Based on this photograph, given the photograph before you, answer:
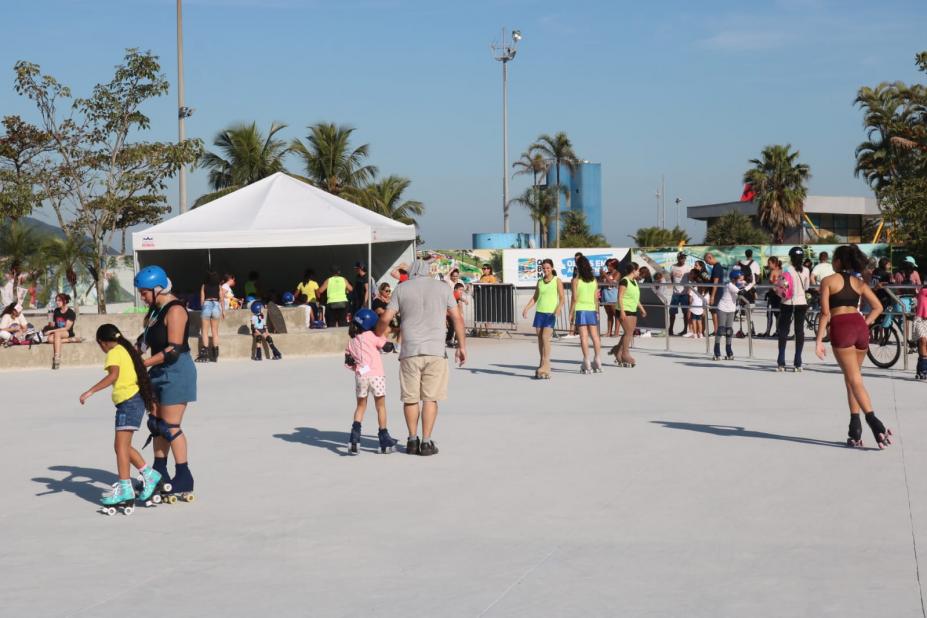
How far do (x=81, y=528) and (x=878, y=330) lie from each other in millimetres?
12309

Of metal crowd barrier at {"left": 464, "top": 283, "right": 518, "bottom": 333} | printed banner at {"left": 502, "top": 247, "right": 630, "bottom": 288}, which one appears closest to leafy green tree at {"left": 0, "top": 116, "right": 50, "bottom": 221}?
metal crowd barrier at {"left": 464, "top": 283, "right": 518, "bottom": 333}

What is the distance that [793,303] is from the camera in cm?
1435

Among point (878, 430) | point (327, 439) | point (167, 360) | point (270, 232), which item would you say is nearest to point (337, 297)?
point (270, 232)

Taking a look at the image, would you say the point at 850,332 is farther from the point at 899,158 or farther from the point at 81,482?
the point at 899,158

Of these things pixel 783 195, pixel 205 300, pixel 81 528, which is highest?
pixel 783 195

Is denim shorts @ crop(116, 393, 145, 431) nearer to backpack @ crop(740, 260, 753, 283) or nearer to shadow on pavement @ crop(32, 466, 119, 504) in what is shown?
shadow on pavement @ crop(32, 466, 119, 504)

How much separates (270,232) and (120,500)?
550 inches

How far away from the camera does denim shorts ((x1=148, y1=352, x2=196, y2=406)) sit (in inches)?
269

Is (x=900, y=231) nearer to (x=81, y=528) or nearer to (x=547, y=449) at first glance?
(x=547, y=449)

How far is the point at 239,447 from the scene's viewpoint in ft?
30.1

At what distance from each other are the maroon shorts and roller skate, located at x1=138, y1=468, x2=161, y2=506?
5.34m

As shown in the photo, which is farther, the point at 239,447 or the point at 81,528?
the point at 239,447

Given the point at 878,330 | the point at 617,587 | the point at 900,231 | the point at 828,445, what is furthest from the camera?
the point at 900,231

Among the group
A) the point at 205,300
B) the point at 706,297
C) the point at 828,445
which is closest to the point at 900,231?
the point at 706,297
